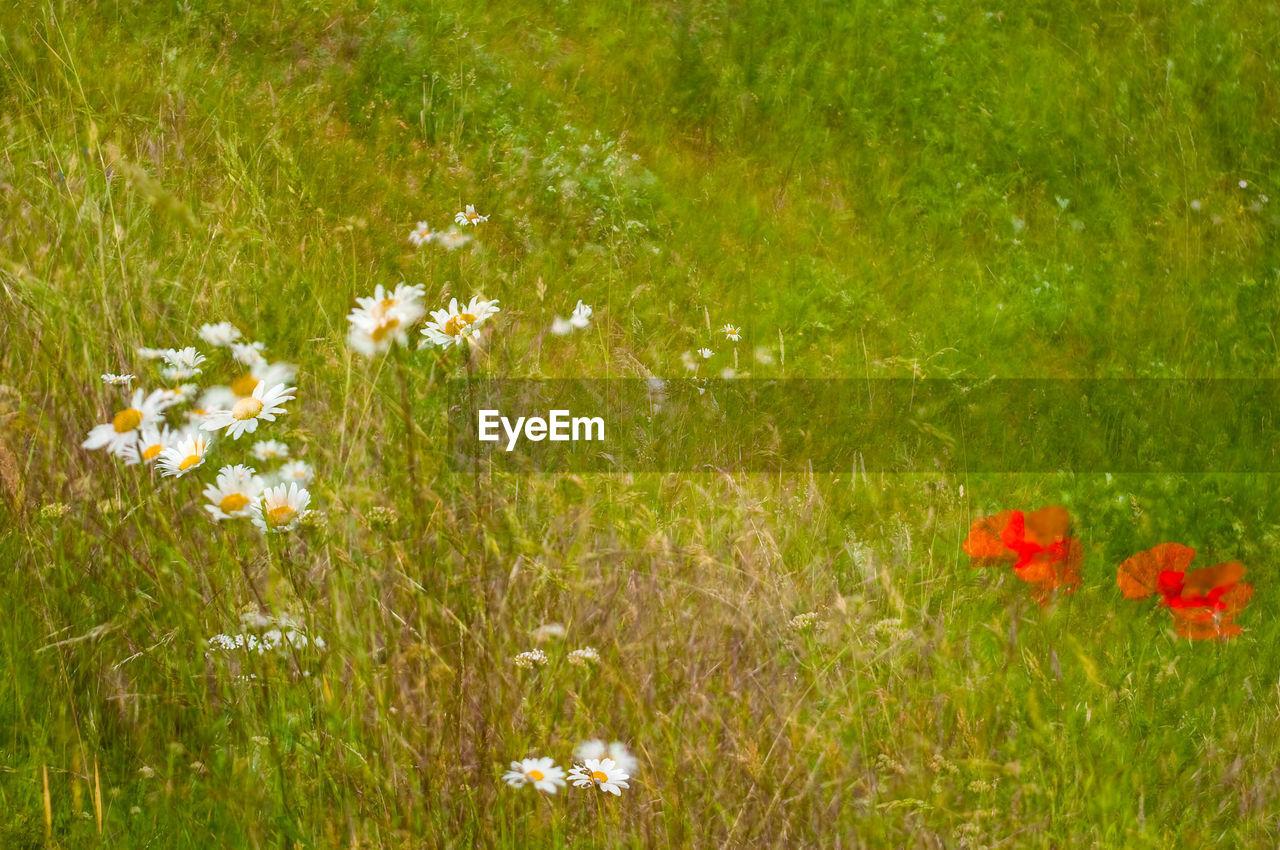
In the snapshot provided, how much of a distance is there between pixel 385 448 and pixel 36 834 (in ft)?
3.08

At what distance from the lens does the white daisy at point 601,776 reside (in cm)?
152

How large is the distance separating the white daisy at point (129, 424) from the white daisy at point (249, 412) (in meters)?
0.09

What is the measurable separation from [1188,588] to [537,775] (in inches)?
67.9

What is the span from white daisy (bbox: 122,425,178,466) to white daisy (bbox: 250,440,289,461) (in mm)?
154

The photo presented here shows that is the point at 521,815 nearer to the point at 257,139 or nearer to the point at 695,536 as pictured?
the point at 695,536

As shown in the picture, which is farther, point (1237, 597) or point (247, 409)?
point (1237, 597)

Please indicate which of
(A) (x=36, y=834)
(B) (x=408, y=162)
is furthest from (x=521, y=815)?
(B) (x=408, y=162)

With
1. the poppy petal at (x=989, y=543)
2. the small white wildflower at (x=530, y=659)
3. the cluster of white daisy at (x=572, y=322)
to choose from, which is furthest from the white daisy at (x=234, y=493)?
the poppy petal at (x=989, y=543)

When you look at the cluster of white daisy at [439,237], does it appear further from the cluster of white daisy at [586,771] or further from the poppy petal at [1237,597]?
the poppy petal at [1237,597]

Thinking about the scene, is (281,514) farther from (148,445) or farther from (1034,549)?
(1034,549)

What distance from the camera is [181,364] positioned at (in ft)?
7.23

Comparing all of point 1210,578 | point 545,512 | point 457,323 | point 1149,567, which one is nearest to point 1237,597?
point 1210,578

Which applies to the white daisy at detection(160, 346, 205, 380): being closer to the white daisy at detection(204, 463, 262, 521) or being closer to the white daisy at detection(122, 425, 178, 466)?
the white daisy at detection(122, 425, 178, 466)

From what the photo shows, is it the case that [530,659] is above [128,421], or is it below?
below
